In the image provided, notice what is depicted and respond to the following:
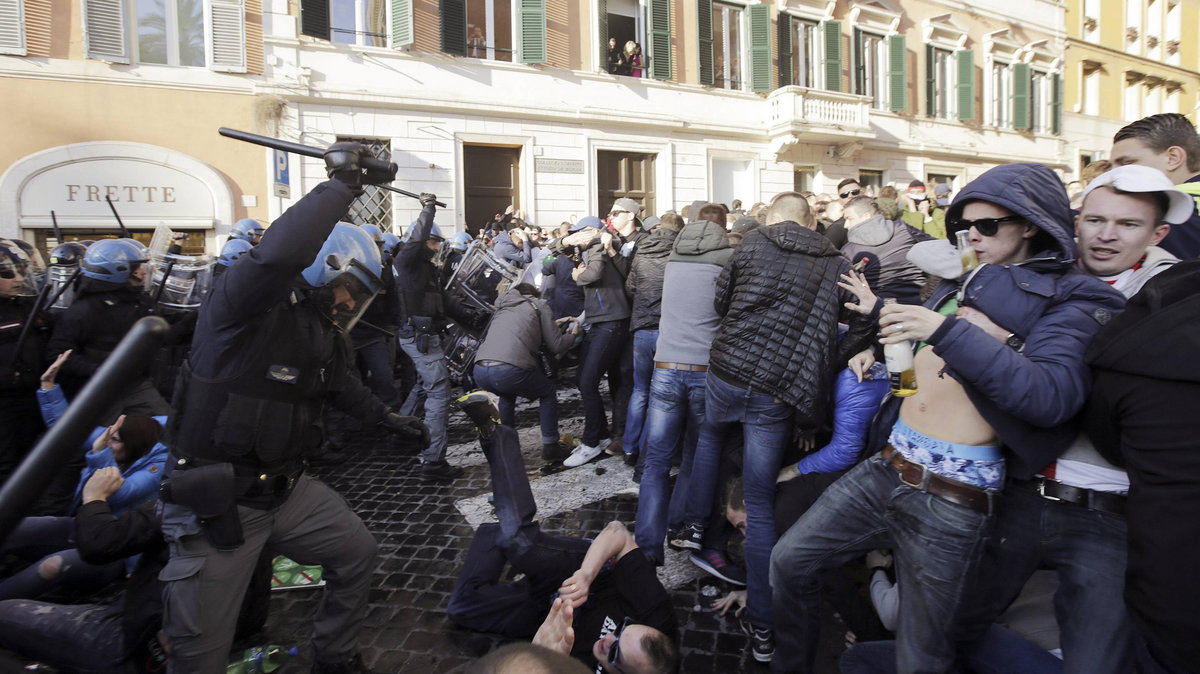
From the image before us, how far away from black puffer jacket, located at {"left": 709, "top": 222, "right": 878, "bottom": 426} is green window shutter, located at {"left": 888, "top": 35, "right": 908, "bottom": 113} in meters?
19.0

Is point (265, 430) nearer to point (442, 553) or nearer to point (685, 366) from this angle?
point (442, 553)

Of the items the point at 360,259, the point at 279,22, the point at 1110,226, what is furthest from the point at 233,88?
the point at 1110,226

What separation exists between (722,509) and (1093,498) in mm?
1962

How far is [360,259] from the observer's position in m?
2.64

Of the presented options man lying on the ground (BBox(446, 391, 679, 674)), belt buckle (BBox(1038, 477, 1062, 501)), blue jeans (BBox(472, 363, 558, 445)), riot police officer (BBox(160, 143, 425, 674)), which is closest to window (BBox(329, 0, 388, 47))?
blue jeans (BBox(472, 363, 558, 445))

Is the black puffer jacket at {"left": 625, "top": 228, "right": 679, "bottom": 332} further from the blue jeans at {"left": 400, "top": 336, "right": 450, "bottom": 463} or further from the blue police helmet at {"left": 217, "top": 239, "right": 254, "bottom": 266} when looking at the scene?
the blue police helmet at {"left": 217, "top": 239, "right": 254, "bottom": 266}

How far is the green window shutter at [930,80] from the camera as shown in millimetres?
20094

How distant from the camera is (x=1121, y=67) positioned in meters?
25.5

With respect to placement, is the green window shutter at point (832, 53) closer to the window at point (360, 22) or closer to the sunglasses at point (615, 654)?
the window at point (360, 22)

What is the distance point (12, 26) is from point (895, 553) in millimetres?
15399

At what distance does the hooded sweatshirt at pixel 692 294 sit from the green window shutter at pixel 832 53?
1647 centimetres

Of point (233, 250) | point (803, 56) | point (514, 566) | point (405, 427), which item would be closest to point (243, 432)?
point (405, 427)

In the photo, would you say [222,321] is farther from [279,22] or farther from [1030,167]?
[279,22]

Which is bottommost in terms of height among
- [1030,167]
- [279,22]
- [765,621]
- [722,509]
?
[765,621]
